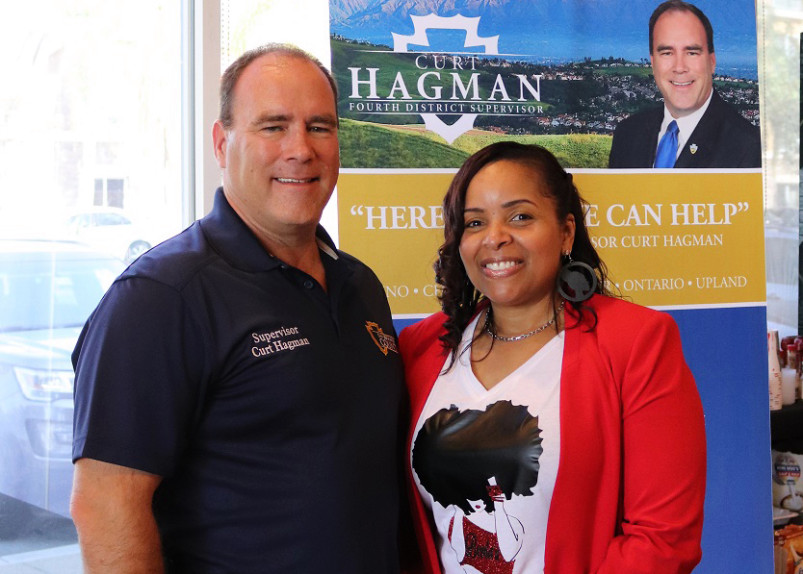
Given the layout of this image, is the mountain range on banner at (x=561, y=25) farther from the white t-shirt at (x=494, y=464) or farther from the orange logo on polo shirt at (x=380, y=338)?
the white t-shirt at (x=494, y=464)

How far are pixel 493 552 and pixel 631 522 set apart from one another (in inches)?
11.8

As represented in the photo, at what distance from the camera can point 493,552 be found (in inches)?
73.1

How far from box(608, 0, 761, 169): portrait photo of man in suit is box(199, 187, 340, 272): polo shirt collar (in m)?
1.91

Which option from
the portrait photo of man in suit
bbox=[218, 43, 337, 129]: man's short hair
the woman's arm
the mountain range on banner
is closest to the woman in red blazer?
the woman's arm

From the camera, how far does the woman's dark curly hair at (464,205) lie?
2.04 meters

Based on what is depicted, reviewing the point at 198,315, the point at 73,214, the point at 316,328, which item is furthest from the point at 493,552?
the point at 73,214

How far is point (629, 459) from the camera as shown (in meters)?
1.82

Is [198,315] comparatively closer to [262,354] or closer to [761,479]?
[262,354]

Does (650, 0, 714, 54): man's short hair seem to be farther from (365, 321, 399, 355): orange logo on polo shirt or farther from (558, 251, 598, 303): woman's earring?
(365, 321, 399, 355): orange logo on polo shirt

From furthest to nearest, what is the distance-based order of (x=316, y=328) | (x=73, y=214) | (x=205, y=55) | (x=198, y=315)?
(x=205, y=55)
(x=73, y=214)
(x=316, y=328)
(x=198, y=315)

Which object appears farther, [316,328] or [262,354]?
[316,328]

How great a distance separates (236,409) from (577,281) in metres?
0.86

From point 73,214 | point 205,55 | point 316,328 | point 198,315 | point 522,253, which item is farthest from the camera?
point 205,55

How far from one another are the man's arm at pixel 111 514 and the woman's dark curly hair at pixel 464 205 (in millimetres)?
894
